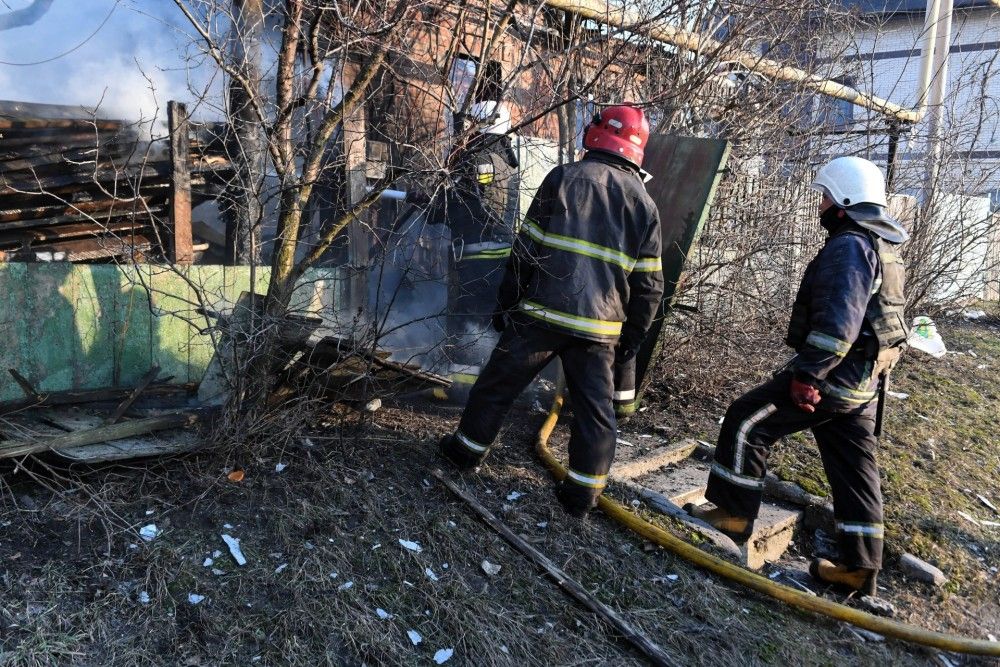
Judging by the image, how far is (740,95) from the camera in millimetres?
6035

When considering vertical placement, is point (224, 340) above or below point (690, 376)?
above

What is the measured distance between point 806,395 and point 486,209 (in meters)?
2.11

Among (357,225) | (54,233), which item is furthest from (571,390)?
(54,233)

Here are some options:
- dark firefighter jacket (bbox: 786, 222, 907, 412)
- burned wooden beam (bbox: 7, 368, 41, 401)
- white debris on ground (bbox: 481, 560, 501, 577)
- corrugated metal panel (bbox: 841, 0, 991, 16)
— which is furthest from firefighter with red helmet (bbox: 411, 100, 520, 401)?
corrugated metal panel (bbox: 841, 0, 991, 16)

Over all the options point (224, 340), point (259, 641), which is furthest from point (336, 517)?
point (224, 340)

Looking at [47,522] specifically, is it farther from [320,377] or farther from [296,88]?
[296,88]

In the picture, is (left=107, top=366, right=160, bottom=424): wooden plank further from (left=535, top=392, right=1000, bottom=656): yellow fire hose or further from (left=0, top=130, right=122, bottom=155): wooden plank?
(left=535, top=392, right=1000, bottom=656): yellow fire hose

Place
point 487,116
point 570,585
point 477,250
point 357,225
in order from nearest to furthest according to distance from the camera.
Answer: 1. point 570,585
2. point 487,116
3. point 477,250
4. point 357,225

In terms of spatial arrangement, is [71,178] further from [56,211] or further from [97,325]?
[97,325]

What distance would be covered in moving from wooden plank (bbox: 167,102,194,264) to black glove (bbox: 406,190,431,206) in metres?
1.44

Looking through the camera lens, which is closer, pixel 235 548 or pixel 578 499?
pixel 235 548

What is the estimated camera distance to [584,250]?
3793mm

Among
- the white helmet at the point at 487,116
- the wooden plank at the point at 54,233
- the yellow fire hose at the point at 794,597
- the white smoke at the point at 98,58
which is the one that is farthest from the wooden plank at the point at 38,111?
the yellow fire hose at the point at 794,597

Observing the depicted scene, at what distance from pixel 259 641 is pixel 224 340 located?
1506 mm
